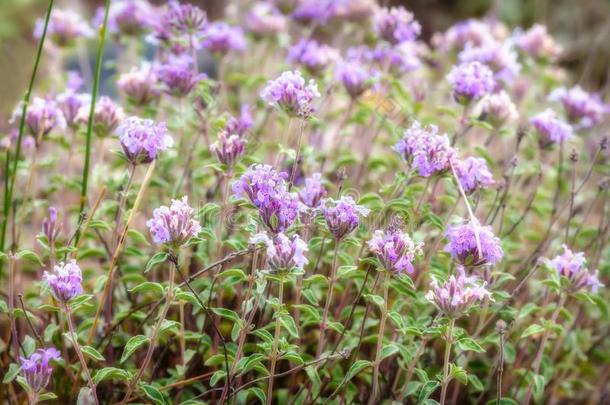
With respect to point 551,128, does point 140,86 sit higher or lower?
lower

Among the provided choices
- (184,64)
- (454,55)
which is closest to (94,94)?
(184,64)

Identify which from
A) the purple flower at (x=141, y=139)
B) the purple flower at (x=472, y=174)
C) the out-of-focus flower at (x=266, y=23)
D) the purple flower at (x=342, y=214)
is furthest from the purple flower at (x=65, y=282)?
the out-of-focus flower at (x=266, y=23)

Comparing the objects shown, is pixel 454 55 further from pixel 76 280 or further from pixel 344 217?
pixel 76 280

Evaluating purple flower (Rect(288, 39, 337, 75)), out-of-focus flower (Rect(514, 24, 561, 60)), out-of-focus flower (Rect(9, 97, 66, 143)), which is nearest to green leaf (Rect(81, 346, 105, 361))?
out-of-focus flower (Rect(9, 97, 66, 143))

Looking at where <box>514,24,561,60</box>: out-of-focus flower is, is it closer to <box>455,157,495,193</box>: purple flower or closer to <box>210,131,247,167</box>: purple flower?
<box>455,157,495,193</box>: purple flower

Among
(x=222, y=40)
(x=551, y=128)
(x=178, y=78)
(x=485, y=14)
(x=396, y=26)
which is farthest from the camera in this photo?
(x=485, y=14)

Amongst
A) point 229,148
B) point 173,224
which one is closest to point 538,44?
point 229,148

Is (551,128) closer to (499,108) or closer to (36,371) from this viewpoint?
(499,108)
